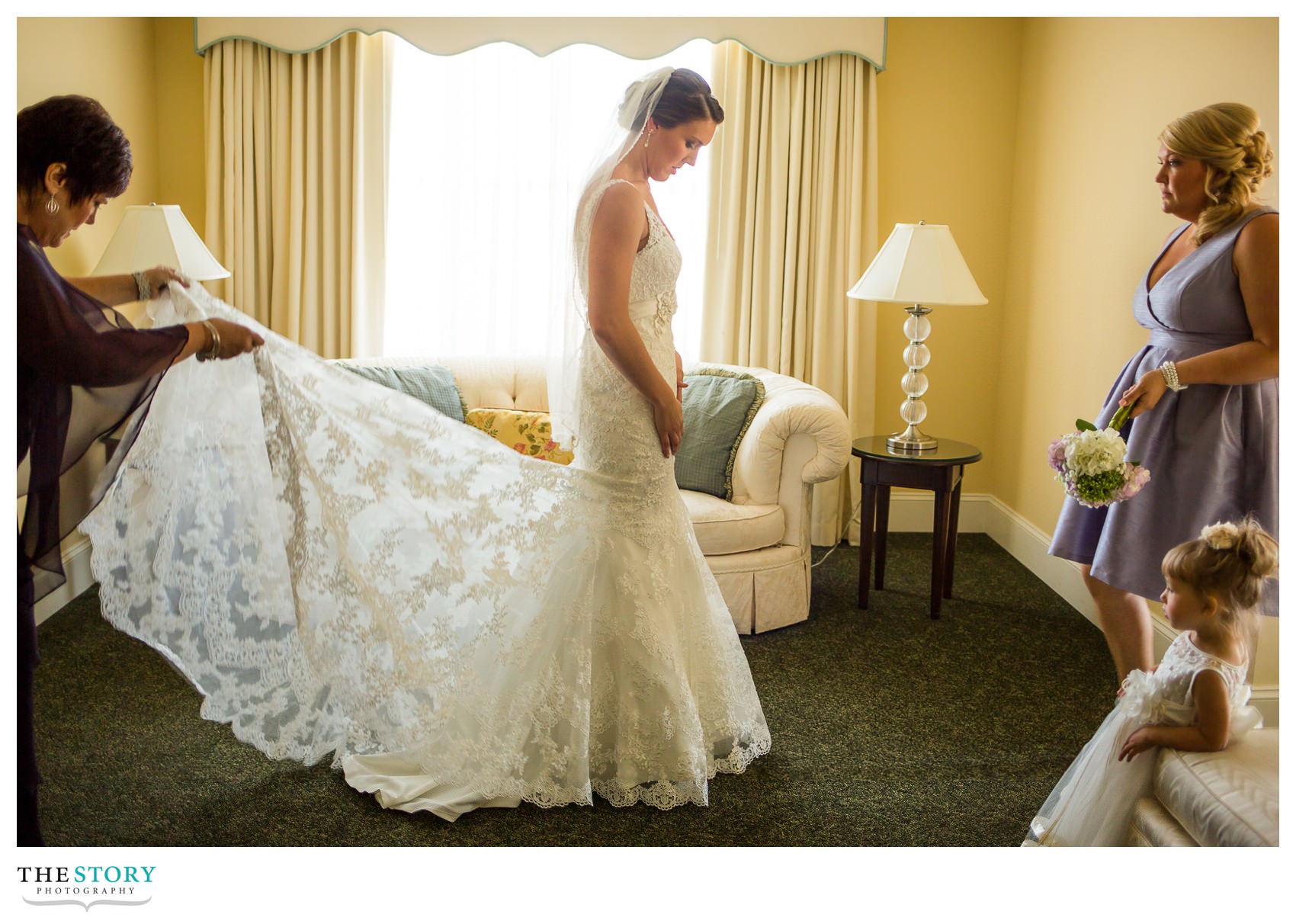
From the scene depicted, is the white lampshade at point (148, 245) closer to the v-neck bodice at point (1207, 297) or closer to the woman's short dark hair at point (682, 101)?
the woman's short dark hair at point (682, 101)

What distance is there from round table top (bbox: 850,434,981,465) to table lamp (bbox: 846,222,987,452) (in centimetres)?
3

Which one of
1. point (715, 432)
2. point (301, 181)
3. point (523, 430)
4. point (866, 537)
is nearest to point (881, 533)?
point (866, 537)

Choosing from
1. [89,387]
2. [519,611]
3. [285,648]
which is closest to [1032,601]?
[519,611]

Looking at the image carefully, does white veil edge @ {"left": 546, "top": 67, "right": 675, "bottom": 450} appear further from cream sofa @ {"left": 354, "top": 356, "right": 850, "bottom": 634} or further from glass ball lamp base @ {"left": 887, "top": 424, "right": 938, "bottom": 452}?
glass ball lamp base @ {"left": 887, "top": 424, "right": 938, "bottom": 452}

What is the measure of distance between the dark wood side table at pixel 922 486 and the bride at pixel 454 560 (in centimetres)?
147

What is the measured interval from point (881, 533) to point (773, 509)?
679 millimetres

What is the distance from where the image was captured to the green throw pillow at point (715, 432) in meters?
3.72

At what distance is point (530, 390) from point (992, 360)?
2183 millimetres

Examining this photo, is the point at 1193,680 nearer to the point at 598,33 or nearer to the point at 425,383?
the point at 425,383

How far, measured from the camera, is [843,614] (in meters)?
3.79

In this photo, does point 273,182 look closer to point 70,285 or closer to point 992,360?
point 70,285

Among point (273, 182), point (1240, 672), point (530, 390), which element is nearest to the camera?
point (1240, 672)

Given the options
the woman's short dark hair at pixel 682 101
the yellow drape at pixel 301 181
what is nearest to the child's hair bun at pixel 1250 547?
the woman's short dark hair at pixel 682 101

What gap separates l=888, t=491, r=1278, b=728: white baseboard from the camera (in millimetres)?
3793
